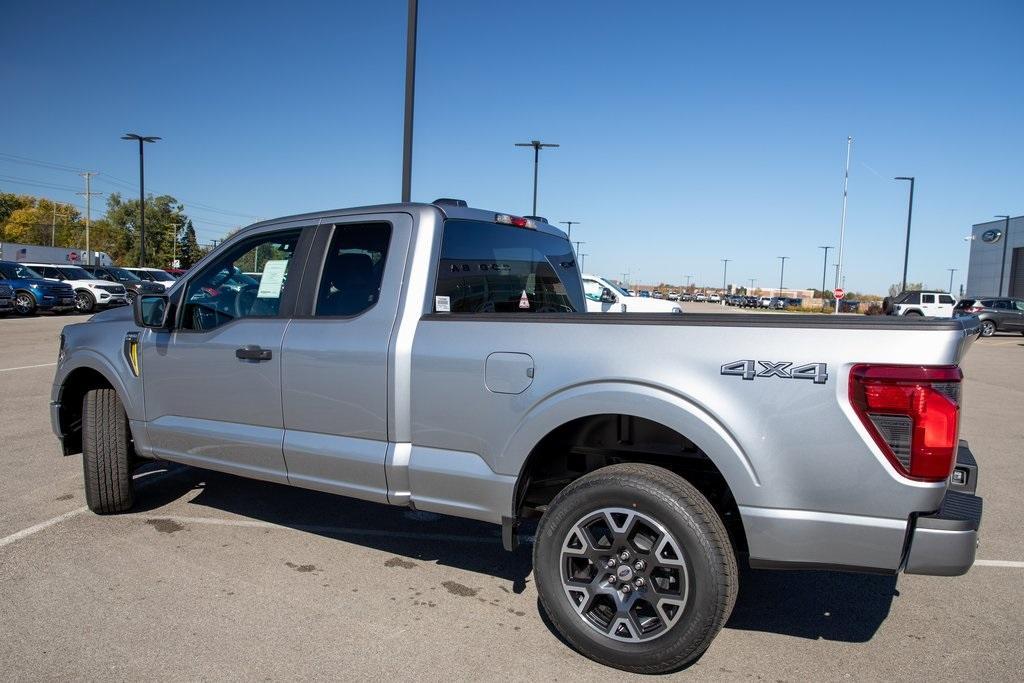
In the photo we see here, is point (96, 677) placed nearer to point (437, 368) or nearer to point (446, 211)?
point (437, 368)

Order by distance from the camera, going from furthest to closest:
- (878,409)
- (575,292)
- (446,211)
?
1. (575,292)
2. (446,211)
3. (878,409)

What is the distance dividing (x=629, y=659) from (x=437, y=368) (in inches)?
59.7

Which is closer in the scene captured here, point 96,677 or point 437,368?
point 96,677

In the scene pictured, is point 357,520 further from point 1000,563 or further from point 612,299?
point 612,299

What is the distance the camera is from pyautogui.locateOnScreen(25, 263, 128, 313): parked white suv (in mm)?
28578

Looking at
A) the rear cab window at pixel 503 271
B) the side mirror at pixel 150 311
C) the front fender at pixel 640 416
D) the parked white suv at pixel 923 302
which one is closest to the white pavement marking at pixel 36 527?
the side mirror at pixel 150 311

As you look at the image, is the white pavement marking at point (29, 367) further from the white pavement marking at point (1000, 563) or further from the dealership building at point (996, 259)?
the dealership building at point (996, 259)

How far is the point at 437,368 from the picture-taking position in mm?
3461

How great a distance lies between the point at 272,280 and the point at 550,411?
1995 mm

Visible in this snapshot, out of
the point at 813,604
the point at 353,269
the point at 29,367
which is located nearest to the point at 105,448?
the point at 353,269

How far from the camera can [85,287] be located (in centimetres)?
2858

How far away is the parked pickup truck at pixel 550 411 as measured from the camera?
262cm

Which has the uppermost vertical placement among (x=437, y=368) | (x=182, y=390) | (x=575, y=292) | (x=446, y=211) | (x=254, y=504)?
(x=446, y=211)

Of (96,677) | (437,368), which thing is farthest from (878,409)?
(96,677)
